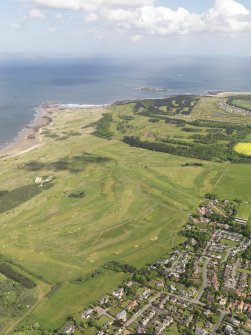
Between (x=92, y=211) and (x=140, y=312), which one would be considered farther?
(x=92, y=211)

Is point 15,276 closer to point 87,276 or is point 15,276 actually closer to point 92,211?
point 87,276

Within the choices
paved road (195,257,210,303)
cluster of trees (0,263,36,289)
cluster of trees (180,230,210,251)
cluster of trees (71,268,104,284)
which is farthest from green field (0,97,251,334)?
paved road (195,257,210,303)

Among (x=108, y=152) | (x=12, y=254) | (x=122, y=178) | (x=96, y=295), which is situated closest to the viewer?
(x=96, y=295)

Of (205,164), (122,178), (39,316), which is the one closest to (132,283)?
(39,316)

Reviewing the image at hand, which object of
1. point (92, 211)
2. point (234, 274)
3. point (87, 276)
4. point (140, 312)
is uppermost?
point (92, 211)

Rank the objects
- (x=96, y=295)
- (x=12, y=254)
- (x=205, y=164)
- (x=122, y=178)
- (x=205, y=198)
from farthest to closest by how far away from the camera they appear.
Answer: (x=205, y=164), (x=122, y=178), (x=205, y=198), (x=12, y=254), (x=96, y=295)

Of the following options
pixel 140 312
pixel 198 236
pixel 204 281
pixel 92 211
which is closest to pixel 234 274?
pixel 204 281

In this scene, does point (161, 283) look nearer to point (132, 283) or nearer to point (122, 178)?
point (132, 283)
